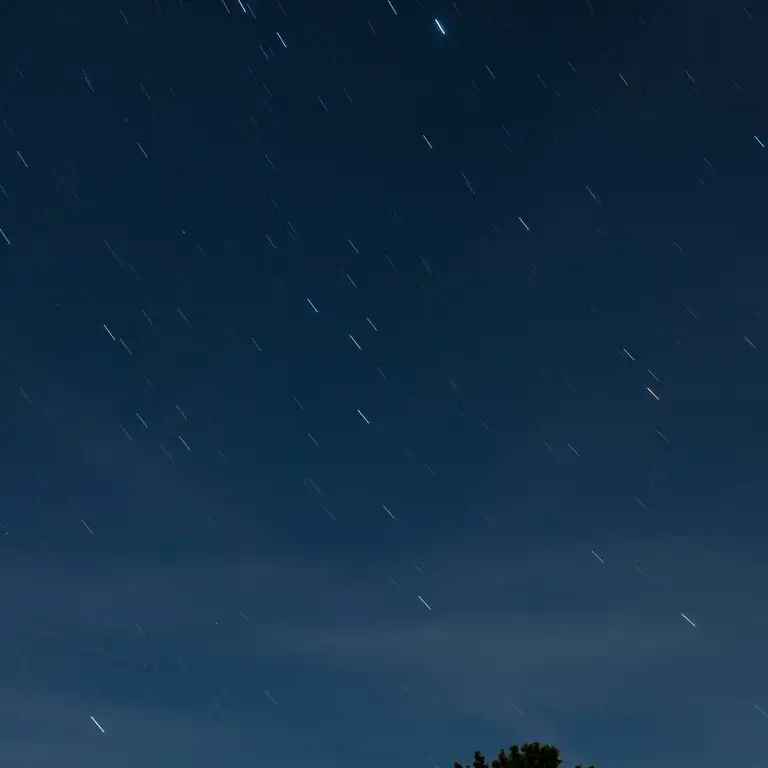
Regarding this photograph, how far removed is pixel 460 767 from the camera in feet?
88.2

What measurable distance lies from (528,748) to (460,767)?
2.54 m

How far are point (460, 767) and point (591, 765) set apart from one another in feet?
14.5

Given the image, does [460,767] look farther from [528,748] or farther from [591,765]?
[591,765]

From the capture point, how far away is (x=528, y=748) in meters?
26.2

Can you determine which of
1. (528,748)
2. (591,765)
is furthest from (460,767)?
(591,765)

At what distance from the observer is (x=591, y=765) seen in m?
26.1

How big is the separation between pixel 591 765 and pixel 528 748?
2.17m
